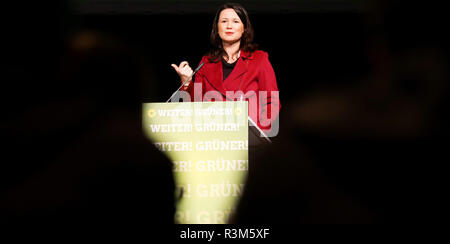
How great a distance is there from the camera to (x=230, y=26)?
1867 mm

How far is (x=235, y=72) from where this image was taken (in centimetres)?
186

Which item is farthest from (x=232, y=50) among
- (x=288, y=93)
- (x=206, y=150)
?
(x=206, y=150)

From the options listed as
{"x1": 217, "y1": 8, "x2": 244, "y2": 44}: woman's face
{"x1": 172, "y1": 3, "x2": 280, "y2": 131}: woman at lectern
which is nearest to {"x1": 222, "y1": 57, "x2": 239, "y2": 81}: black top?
{"x1": 172, "y1": 3, "x2": 280, "y2": 131}: woman at lectern

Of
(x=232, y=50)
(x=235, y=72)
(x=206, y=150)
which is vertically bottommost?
(x=206, y=150)

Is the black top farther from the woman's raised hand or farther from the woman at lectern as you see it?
the woman's raised hand

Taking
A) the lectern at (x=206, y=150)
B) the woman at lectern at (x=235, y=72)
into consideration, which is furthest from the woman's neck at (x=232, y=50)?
the lectern at (x=206, y=150)

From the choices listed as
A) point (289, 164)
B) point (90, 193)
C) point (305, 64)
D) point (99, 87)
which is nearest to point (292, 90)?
point (305, 64)

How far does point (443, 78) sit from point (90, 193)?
1691mm

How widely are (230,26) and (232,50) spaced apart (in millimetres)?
110

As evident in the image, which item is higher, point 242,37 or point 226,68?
point 242,37

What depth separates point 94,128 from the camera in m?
1.87

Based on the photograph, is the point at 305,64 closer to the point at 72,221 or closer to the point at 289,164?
the point at 289,164

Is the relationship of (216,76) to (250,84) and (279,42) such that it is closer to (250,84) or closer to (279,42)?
(250,84)

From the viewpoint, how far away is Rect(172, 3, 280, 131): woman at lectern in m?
1.85
